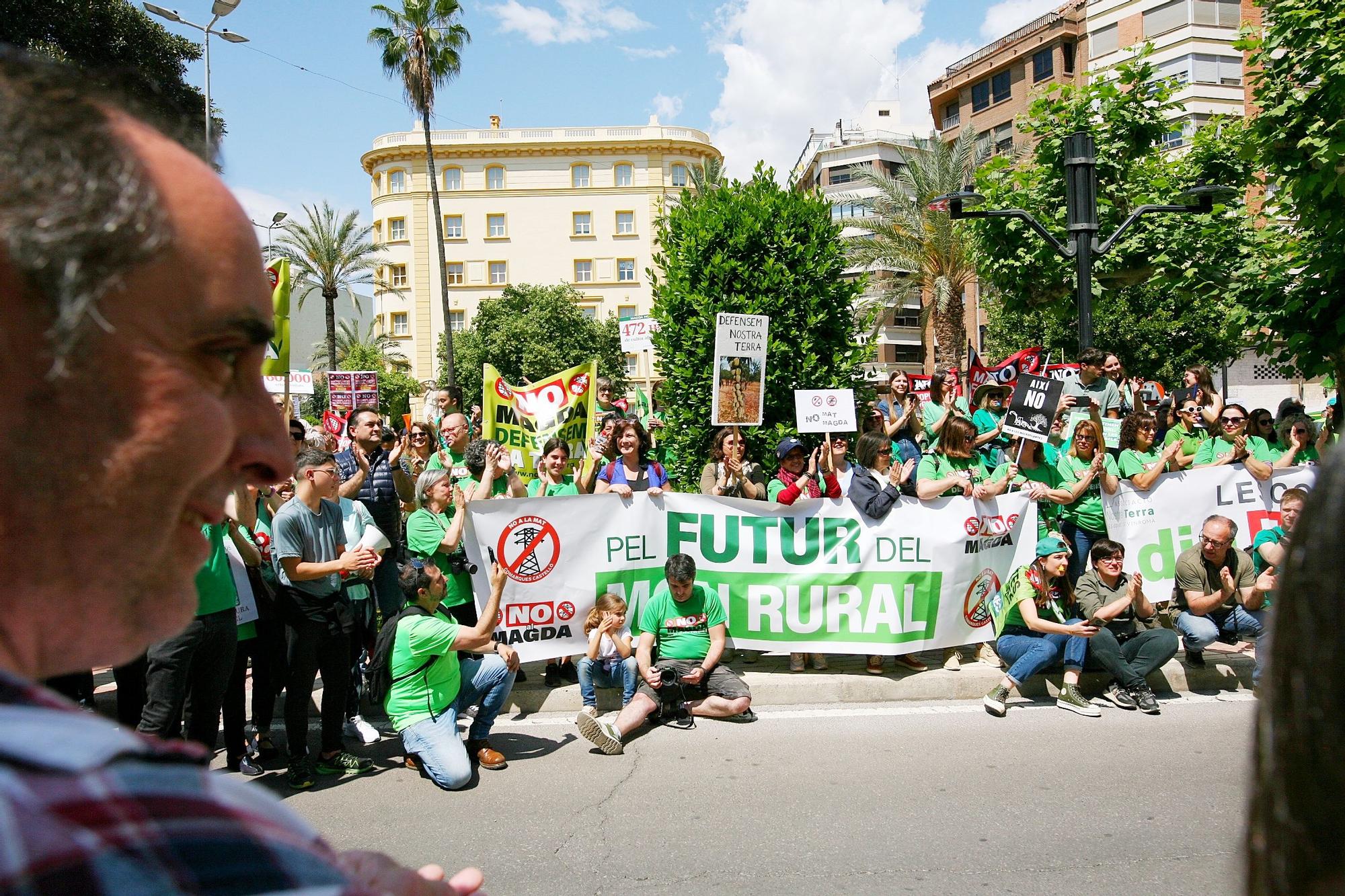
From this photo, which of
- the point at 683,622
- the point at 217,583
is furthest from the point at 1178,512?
the point at 217,583

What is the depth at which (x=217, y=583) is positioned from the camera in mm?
5609

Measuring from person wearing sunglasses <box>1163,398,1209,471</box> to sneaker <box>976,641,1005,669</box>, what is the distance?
2502 millimetres

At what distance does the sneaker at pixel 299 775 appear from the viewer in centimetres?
594

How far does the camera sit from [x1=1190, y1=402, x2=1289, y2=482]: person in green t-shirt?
920cm

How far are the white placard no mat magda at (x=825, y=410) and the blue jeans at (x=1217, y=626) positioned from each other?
320 cm

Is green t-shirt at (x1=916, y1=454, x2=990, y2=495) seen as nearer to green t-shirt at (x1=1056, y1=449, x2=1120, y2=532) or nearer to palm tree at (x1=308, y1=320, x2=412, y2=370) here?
green t-shirt at (x1=1056, y1=449, x2=1120, y2=532)

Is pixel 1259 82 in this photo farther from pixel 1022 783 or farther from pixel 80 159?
pixel 80 159

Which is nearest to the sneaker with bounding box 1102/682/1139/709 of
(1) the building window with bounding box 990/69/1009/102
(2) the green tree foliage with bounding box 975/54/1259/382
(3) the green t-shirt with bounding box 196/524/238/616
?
(3) the green t-shirt with bounding box 196/524/238/616

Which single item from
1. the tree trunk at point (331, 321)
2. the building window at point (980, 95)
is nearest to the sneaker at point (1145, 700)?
the tree trunk at point (331, 321)

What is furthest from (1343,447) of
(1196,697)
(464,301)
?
(464,301)

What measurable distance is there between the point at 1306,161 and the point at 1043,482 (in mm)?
5539

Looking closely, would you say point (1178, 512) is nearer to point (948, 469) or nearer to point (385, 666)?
point (948, 469)

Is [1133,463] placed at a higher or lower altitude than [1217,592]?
higher

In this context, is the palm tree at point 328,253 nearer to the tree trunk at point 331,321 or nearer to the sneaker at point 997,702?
the tree trunk at point 331,321
